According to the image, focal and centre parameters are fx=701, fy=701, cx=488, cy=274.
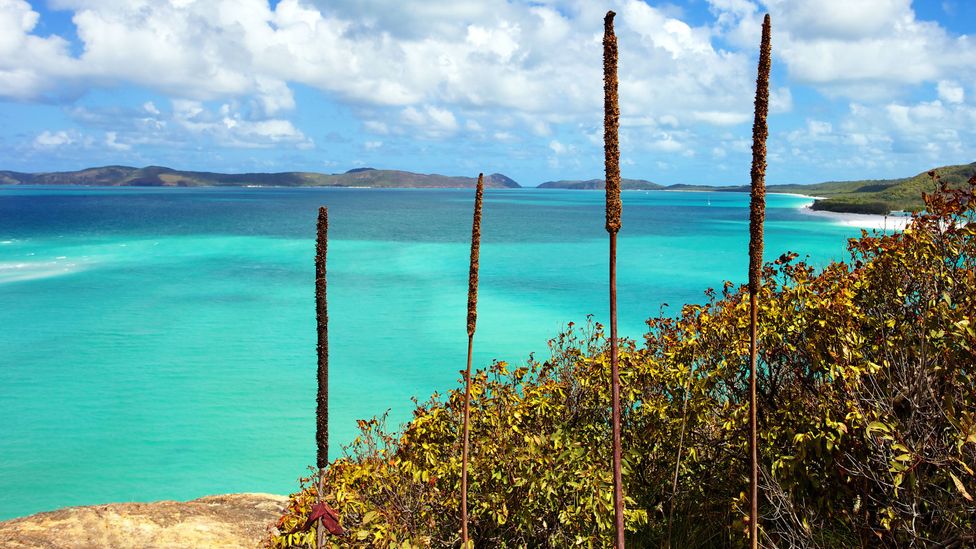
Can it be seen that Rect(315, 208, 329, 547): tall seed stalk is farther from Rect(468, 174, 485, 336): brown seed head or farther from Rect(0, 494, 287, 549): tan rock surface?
Rect(0, 494, 287, 549): tan rock surface

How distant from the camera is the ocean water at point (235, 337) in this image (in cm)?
1923

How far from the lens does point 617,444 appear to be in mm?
2715

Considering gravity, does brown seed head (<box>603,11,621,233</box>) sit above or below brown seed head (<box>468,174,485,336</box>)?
above

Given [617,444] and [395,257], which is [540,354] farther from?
[395,257]

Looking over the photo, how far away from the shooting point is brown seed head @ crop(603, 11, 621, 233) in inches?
103

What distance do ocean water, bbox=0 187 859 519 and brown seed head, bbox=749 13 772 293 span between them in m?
5.73

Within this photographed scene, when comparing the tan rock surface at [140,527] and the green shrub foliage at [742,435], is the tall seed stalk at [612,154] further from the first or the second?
the tan rock surface at [140,527]

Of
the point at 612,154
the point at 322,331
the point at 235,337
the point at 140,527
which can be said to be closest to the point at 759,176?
the point at 612,154

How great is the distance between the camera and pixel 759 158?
2934 millimetres

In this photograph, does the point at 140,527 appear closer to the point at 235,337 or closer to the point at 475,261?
the point at 475,261

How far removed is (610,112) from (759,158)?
726 mm

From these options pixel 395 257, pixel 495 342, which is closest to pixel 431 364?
pixel 495 342

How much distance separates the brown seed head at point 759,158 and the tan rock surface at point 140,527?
9880 mm

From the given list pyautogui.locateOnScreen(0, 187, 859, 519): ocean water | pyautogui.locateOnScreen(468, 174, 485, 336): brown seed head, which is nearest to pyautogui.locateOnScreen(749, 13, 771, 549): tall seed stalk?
pyautogui.locateOnScreen(468, 174, 485, 336): brown seed head
